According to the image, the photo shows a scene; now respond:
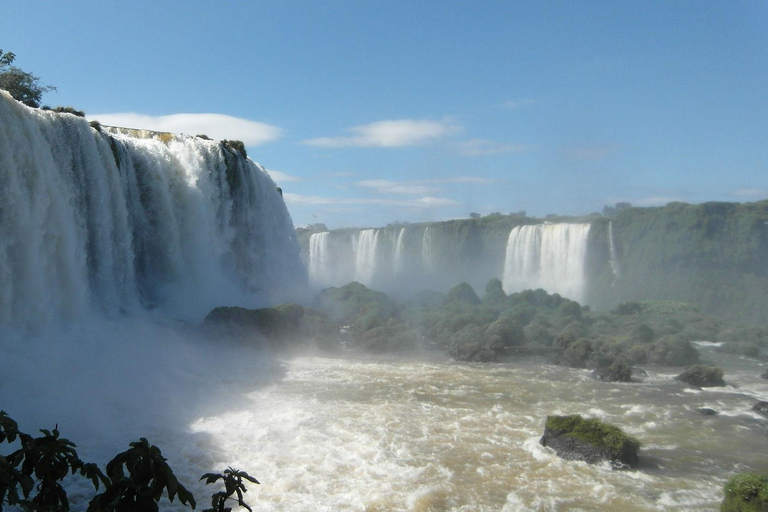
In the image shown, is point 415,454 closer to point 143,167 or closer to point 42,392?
point 42,392

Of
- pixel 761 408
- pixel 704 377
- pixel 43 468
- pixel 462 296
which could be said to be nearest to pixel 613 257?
pixel 462 296

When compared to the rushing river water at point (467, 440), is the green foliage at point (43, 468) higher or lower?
higher

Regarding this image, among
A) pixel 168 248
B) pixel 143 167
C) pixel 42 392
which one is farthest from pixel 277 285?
pixel 42 392

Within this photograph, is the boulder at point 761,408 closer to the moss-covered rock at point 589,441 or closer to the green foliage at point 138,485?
the moss-covered rock at point 589,441

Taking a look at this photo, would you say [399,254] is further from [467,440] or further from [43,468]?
[43,468]

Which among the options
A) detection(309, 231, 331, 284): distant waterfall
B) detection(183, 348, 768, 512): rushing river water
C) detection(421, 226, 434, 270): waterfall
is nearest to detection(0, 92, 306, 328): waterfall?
detection(183, 348, 768, 512): rushing river water

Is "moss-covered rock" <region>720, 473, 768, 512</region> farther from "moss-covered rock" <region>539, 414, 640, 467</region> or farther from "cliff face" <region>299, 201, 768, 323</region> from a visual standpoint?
"cliff face" <region>299, 201, 768, 323</region>

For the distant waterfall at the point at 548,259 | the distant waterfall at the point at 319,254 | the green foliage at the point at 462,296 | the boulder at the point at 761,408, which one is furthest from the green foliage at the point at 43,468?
the distant waterfall at the point at 319,254
